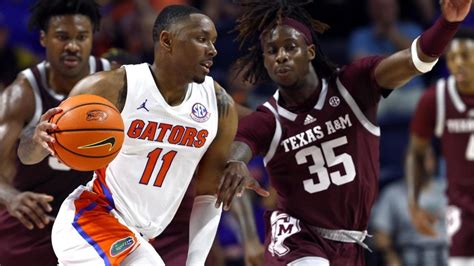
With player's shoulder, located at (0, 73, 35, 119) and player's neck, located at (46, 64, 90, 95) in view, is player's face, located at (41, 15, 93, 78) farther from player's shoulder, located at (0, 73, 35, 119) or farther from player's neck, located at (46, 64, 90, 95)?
player's shoulder, located at (0, 73, 35, 119)

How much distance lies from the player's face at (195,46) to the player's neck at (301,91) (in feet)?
2.85

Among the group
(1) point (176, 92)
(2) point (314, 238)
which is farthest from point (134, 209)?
(2) point (314, 238)

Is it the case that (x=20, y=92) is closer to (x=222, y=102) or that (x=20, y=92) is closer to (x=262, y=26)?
(x=222, y=102)

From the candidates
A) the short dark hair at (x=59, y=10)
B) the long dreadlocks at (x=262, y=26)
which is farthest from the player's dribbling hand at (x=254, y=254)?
the short dark hair at (x=59, y=10)

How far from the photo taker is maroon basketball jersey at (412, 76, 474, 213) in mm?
8500

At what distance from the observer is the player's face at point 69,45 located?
6578 millimetres

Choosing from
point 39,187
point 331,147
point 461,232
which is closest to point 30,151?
point 39,187

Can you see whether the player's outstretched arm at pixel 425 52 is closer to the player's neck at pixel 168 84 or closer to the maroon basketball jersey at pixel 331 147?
the maroon basketball jersey at pixel 331 147

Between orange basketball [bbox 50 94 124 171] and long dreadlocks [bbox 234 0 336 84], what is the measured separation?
1584 millimetres

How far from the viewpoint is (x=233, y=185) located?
5.37 metres

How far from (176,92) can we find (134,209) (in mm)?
694

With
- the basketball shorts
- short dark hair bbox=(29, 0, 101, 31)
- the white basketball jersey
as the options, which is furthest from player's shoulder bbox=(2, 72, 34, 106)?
the basketball shorts

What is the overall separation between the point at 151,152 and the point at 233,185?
1.70 ft

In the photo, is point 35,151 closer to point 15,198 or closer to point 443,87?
point 15,198
